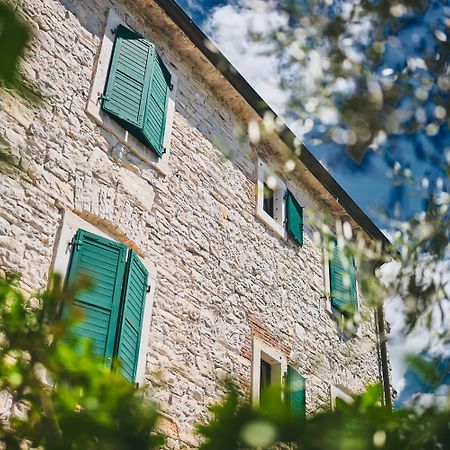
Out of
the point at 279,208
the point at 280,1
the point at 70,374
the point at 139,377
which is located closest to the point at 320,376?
the point at 279,208

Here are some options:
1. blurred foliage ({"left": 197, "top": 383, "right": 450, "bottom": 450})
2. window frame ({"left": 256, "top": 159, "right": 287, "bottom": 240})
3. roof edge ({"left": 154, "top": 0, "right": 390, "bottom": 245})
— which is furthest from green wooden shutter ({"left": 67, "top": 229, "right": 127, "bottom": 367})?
blurred foliage ({"left": 197, "top": 383, "right": 450, "bottom": 450})

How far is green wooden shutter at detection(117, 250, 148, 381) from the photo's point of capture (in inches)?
229

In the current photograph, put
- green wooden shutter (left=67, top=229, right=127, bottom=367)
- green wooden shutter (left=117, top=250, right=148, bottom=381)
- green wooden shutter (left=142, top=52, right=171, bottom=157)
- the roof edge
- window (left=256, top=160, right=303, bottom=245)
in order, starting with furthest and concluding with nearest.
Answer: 1. window (left=256, top=160, right=303, bottom=245)
2. the roof edge
3. green wooden shutter (left=142, top=52, right=171, bottom=157)
4. green wooden shutter (left=117, top=250, right=148, bottom=381)
5. green wooden shutter (left=67, top=229, right=127, bottom=367)

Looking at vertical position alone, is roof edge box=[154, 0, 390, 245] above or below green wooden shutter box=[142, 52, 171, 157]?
above

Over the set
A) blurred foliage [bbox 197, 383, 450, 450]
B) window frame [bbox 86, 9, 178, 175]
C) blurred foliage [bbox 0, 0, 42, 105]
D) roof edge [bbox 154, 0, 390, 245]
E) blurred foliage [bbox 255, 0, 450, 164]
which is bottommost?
blurred foliage [bbox 197, 383, 450, 450]

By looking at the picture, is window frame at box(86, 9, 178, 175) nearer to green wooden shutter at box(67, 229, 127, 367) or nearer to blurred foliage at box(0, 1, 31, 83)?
green wooden shutter at box(67, 229, 127, 367)

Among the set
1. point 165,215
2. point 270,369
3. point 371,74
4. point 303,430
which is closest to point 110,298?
point 165,215

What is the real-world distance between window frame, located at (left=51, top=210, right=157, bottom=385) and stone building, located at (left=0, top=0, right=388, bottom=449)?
14 millimetres

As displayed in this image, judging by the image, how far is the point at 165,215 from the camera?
7145mm

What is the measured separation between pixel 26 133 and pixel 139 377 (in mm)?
2340

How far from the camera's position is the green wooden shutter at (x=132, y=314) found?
5.82 meters

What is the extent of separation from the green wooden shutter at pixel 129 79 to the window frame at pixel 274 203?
2.24 meters

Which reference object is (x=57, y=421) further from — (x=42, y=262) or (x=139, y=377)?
(x=139, y=377)

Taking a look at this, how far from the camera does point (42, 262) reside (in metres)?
5.59
